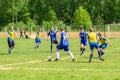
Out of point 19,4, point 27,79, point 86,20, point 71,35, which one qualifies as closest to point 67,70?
point 27,79

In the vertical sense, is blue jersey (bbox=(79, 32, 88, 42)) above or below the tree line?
above

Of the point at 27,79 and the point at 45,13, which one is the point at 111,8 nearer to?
the point at 45,13

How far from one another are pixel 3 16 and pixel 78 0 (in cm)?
1986

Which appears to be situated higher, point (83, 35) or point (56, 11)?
point (83, 35)

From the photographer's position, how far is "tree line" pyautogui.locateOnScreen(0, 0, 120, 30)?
106m

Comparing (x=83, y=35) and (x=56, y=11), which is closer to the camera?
(x=83, y=35)

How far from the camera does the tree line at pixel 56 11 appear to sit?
347 feet

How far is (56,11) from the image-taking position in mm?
110562

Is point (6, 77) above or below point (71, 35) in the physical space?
above

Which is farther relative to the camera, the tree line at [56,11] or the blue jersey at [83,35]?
the tree line at [56,11]

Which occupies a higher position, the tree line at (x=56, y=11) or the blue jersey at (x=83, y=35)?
the blue jersey at (x=83, y=35)

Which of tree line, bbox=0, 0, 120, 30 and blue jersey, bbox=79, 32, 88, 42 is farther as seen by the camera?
tree line, bbox=0, 0, 120, 30

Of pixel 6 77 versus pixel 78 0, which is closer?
pixel 6 77

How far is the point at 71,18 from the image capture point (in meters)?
110
